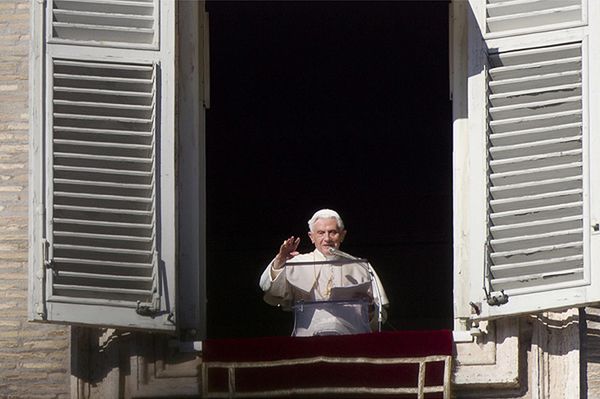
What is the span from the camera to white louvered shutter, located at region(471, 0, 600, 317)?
10.2 metres

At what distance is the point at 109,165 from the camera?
34.2 feet

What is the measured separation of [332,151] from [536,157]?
17.7 feet

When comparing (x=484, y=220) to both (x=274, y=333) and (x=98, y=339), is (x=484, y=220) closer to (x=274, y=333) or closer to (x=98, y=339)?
(x=98, y=339)

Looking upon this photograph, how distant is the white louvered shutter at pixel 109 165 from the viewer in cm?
1023

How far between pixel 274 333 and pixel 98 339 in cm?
465

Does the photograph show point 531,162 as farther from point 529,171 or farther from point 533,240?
point 533,240

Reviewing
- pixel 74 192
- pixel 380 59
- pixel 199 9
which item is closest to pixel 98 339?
pixel 74 192

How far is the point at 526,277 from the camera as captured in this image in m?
10.2

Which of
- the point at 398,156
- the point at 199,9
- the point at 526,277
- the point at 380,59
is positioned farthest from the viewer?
the point at 398,156

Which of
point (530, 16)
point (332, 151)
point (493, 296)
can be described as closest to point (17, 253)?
point (493, 296)

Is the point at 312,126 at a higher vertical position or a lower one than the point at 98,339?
higher

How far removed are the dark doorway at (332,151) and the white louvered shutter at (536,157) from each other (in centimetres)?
351

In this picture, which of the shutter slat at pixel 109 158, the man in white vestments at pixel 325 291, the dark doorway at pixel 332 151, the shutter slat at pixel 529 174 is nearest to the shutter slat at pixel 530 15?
the shutter slat at pixel 529 174

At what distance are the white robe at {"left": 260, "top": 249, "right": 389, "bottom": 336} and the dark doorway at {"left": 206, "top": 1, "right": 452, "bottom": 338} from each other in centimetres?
336
